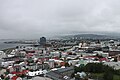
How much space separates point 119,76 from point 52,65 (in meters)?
6.31

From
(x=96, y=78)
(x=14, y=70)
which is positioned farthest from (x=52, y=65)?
(x=96, y=78)

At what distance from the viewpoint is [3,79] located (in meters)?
11.9

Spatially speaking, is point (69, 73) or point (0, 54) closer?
point (69, 73)

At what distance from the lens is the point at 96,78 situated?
36.9 feet

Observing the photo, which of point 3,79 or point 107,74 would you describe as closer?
point 107,74

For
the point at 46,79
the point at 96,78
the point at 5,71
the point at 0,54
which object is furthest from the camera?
the point at 0,54

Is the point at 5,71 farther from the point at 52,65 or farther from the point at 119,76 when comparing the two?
the point at 119,76

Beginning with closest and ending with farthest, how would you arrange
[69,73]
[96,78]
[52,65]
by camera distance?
[96,78]
[69,73]
[52,65]

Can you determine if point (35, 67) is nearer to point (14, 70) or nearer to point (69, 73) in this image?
point (14, 70)

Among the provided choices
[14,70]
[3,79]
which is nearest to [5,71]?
[14,70]

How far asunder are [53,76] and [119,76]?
339 cm

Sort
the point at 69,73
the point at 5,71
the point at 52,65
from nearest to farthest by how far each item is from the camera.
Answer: the point at 69,73 → the point at 5,71 → the point at 52,65

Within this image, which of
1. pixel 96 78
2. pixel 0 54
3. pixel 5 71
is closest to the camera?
pixel 96 78

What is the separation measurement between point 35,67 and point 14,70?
144 centimetres
